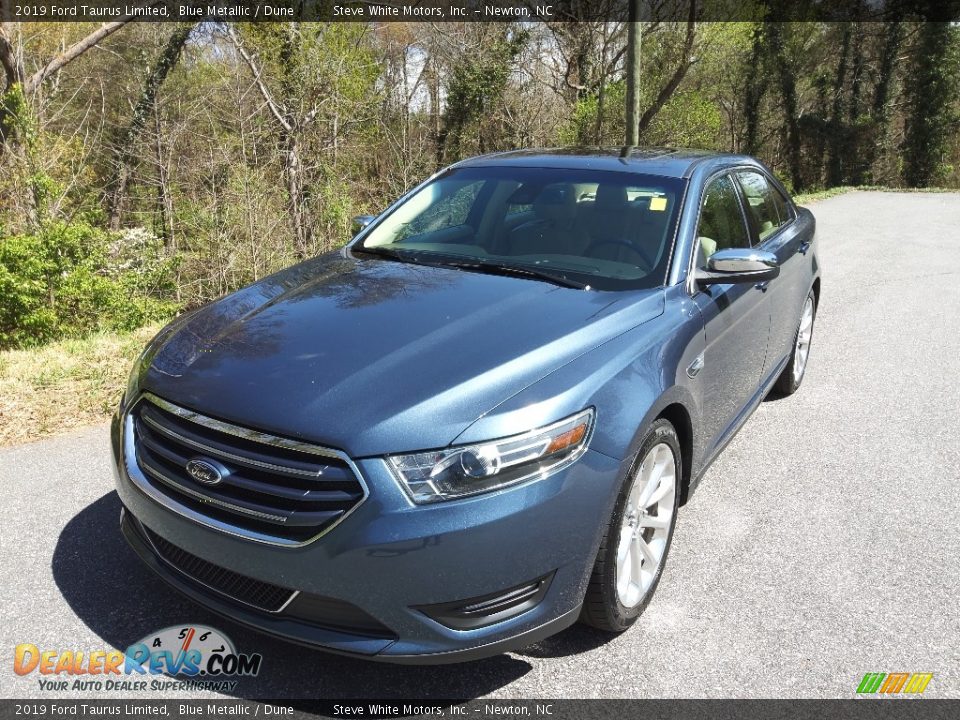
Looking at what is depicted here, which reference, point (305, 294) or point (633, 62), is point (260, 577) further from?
point (633, 62)

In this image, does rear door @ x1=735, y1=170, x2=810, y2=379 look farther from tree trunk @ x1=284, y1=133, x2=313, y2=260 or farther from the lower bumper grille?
tree trunk @ x1=284, y1=133, x2=313, y2=260

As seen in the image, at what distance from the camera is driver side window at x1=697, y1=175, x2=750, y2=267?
3.66 metres

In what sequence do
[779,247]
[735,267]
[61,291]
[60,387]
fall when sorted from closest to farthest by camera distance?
[735,267] → [779,247] → [60,387] → [61,291]

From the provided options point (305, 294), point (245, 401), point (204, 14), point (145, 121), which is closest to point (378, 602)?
point (245, 401)

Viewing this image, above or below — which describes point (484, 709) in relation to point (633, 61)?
below

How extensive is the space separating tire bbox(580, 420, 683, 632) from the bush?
677 cm

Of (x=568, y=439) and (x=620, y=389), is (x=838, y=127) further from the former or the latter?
(x=568, y=439)

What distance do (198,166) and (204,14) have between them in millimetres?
6829

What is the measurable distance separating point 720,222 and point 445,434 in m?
2.31

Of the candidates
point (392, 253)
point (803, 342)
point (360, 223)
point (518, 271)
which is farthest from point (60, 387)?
point (803, 342)

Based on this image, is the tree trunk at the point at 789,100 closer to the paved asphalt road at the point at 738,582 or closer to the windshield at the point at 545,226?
the paved asphalt road at the point at 738,582

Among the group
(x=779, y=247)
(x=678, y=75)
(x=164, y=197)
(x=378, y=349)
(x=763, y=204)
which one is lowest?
(x=164, y=197)

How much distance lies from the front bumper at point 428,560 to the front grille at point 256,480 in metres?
0.05

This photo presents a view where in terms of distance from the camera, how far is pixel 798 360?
5574 millimetres
